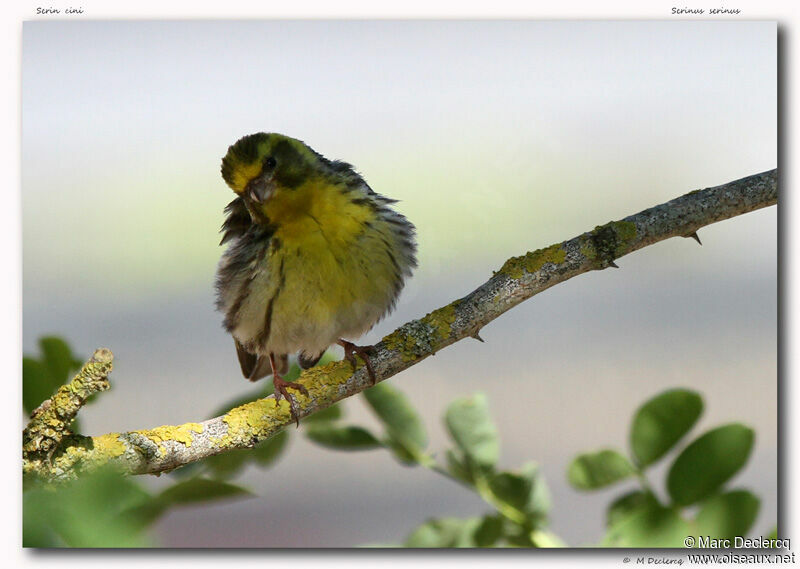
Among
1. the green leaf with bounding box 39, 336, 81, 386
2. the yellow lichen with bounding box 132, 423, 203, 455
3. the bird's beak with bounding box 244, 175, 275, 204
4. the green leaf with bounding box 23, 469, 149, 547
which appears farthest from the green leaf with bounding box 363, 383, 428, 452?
the green leaf with bounding box 23, 469, 149, 547

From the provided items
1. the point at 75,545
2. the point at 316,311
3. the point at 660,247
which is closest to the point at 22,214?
the point at 316,311

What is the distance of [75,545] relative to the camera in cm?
45

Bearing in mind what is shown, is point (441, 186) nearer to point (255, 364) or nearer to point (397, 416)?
point (255, 364)

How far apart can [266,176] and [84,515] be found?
1182 millimetres

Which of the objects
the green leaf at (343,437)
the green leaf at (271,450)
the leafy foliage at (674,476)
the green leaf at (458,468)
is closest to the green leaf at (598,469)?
the leafy foliage at (674,476)

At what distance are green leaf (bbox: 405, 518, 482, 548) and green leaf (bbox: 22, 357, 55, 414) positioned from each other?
0.47m

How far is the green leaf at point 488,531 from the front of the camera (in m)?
0.97

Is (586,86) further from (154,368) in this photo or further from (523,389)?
(154,368)

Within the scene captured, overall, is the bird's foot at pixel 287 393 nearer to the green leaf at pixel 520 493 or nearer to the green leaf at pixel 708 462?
the green leaf at pixel 520 493

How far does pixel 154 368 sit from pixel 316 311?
1.36 ft

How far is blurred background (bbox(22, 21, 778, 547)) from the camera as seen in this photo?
1.77 m

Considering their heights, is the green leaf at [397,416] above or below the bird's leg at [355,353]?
below

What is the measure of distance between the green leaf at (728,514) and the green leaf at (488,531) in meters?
0.23

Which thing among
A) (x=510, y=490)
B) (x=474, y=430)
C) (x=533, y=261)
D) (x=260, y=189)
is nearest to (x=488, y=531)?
(x=510, y=490)
